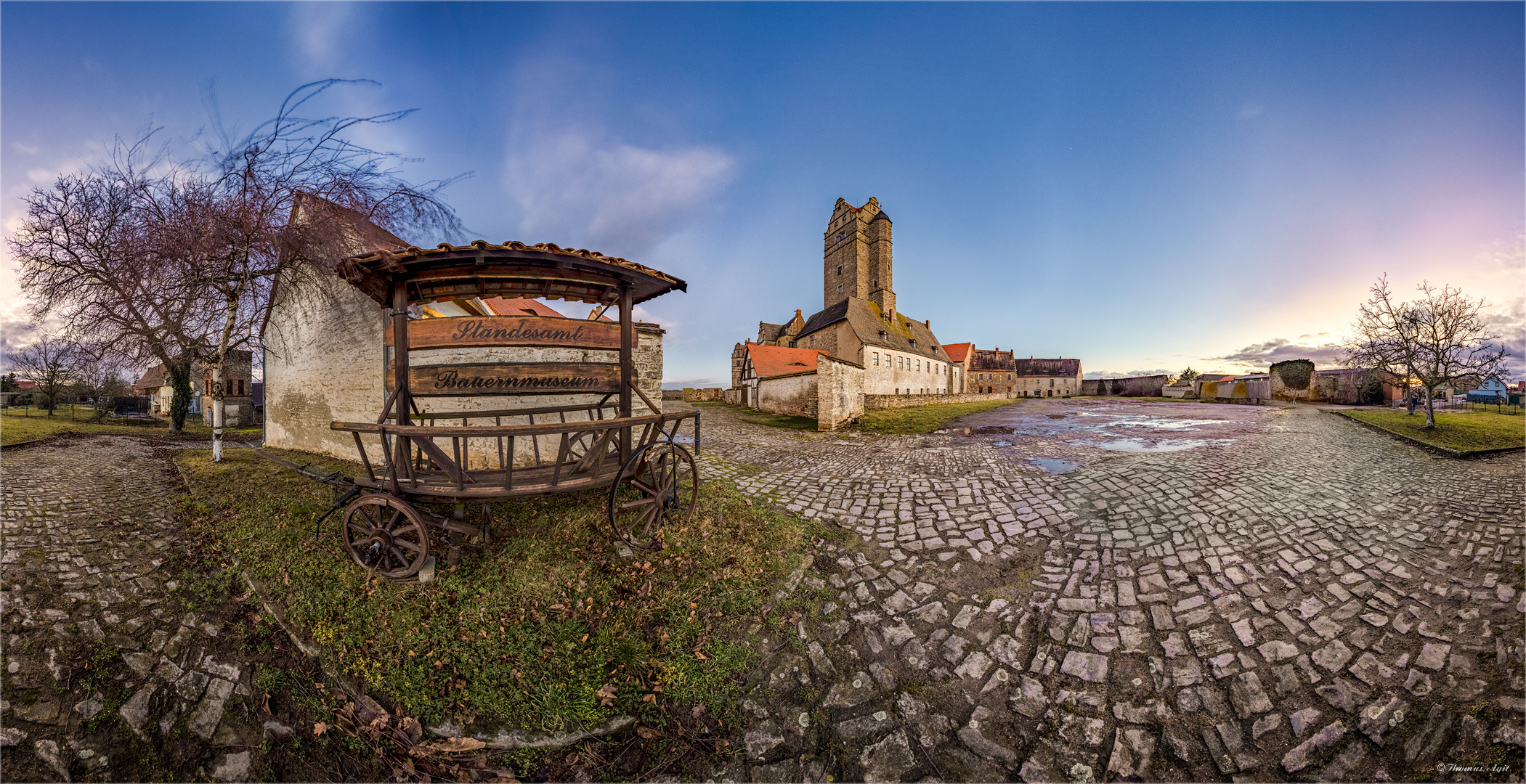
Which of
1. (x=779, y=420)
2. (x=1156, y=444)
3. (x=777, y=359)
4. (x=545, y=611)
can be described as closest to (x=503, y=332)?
(x=545, y=611)

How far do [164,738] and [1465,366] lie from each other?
29136 mm

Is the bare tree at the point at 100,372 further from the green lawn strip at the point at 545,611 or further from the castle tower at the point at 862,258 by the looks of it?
the castle tower at the point at 862,258

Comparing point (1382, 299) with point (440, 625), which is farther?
point (1382, 299)

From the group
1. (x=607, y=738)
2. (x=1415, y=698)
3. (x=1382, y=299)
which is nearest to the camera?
(x=1415, y=698)

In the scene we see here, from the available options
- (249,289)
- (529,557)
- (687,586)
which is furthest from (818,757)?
(249,289)

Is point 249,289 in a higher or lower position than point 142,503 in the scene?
higher

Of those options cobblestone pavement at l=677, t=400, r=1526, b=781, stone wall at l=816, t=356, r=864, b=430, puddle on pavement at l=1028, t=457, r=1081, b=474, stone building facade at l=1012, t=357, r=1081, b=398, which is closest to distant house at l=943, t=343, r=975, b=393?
stone building facade at l=1012, t=357, r=1081, b=398

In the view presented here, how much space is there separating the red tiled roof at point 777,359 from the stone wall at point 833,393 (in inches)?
383

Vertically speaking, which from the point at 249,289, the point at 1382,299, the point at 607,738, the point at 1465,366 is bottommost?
the point at 607,738

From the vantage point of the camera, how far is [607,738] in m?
3.00

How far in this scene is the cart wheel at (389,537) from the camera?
3.94 m

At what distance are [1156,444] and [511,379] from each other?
12875 millimetres

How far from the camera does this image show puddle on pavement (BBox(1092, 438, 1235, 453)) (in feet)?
30.6

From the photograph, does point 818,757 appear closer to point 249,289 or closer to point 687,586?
point 687,586
